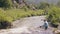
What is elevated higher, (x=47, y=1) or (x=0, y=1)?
(x=0, y=1)

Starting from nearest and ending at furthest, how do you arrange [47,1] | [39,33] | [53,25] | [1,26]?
[39,33] → [1,26] → [53,25] → [47,1]

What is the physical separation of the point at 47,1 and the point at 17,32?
231 ft

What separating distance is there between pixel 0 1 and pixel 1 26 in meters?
26.8

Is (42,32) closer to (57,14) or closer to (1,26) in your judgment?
(1,26)

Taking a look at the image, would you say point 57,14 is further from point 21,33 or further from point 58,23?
point 21,33

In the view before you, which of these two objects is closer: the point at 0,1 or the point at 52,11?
the point at 52,11

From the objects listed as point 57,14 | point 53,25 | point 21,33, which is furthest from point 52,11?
point 21,33

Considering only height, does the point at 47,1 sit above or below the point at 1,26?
below

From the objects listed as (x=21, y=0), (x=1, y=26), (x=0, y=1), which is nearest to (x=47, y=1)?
(x=21, y=0)

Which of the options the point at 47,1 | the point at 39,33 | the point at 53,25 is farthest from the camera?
the point at 47,1

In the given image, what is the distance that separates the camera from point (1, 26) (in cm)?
3766

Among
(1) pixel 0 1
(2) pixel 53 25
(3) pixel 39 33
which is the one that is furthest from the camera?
(1) pixel 0 1

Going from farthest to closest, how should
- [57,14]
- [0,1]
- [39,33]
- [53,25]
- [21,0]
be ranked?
[21,0], [0,1], [57,14], [53,25], [39,33]

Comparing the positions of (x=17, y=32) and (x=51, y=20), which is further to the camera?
(x=51, y=20)
